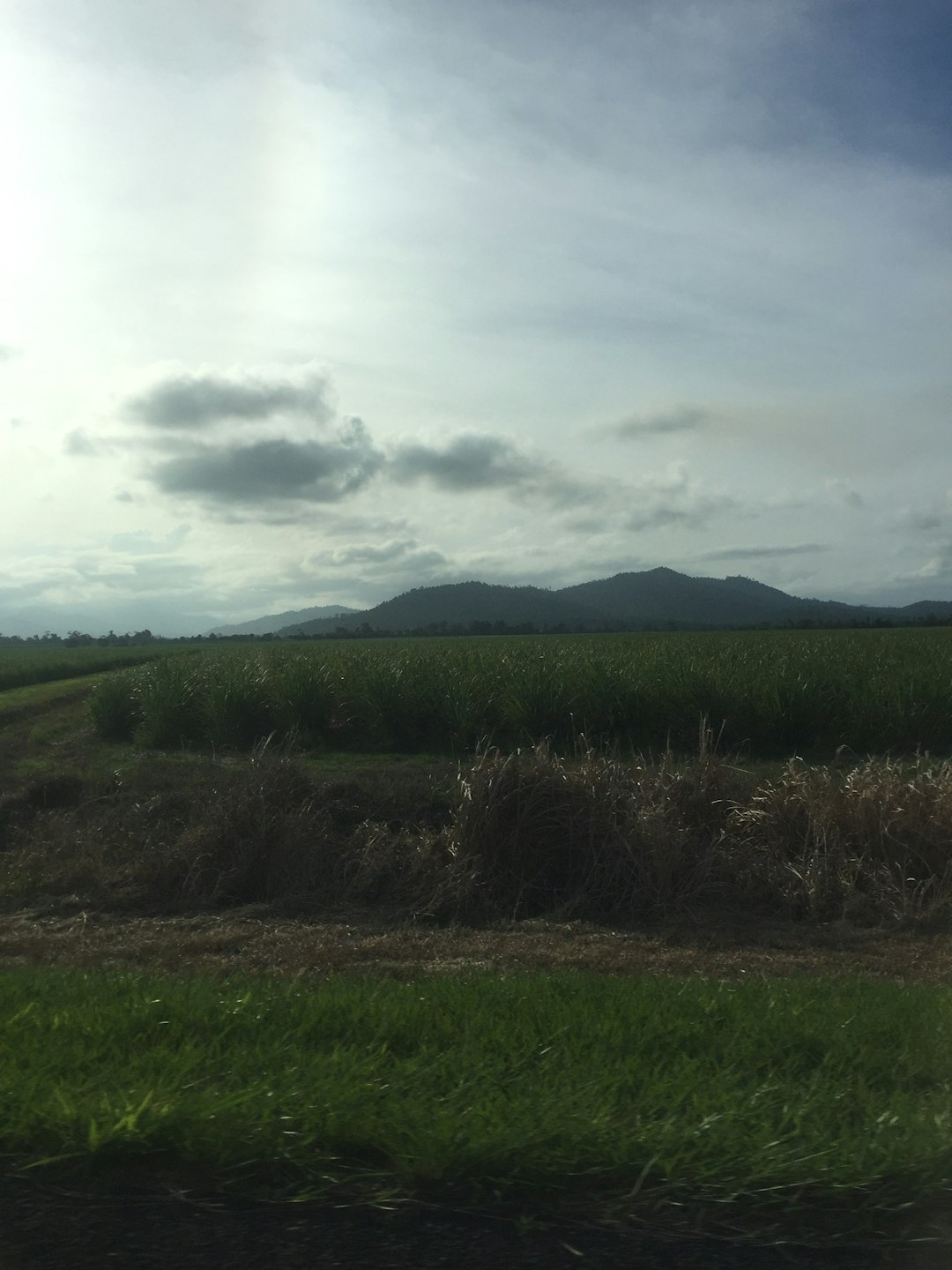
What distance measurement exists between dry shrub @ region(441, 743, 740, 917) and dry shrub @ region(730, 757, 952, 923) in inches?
19.4

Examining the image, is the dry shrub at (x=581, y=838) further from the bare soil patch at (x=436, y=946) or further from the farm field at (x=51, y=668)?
the farm field at (x=51, y=668)

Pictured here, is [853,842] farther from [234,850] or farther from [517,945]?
[234,850]

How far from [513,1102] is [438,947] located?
15.0 feet

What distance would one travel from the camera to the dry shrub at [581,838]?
10.2m

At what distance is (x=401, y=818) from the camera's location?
488 inches

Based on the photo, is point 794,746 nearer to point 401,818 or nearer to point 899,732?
point 899,732

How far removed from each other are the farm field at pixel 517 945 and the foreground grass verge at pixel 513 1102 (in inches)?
0.7

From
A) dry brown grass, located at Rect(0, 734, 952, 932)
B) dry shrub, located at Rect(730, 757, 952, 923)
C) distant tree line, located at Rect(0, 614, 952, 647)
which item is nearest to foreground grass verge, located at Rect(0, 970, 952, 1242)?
dry shrub, located at Rect(730, 757, 952, 923)

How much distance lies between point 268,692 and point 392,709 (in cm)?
287

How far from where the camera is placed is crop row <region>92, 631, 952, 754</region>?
59.6ft

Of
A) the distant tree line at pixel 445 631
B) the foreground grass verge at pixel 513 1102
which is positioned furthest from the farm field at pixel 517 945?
the distant tree line at pixel 445 631

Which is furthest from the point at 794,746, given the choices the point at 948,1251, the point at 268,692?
the point at 948,1251

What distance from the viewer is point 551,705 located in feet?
61.7

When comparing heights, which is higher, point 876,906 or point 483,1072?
point 483,1072
